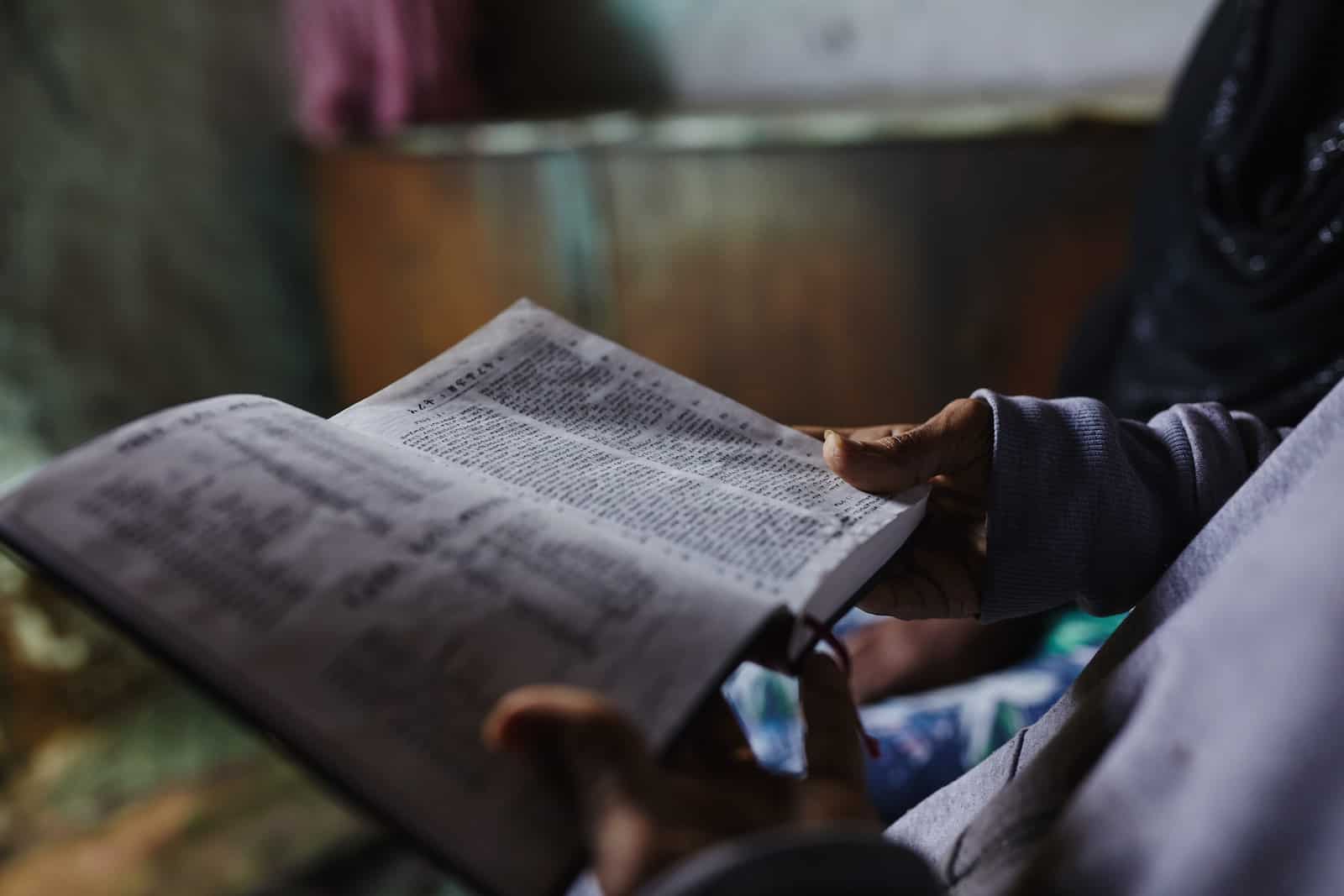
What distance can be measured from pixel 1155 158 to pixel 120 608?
1115 millimetres

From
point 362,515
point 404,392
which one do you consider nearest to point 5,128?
Result: point 404,392

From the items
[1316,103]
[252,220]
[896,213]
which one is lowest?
[252,220]

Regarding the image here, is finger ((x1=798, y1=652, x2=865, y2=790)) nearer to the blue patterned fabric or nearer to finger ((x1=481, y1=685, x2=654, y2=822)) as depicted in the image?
finger ((x1=481, y1=685, x2=654, y2=822))

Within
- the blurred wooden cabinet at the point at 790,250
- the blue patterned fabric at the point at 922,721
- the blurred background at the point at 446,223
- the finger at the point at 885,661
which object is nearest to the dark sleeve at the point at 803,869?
the blue patterned fabric at the point at 922,721

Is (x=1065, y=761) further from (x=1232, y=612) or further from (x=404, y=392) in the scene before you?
(x=404, y=392)

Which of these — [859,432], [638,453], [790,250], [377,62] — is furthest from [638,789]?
[377,62]

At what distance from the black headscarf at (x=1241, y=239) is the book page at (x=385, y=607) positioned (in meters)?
0.73

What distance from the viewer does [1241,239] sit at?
999 mm

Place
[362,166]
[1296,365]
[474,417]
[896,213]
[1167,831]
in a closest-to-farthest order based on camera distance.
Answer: [1167,831] → [474,417] → [1296,365] → [896,213] → [362,166]

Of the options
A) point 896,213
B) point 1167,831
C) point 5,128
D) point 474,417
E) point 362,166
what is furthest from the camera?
point 362,166

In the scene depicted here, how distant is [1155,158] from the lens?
3.76 feet

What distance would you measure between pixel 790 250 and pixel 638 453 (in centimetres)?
117

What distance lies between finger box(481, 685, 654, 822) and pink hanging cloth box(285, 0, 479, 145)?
1.87 metres

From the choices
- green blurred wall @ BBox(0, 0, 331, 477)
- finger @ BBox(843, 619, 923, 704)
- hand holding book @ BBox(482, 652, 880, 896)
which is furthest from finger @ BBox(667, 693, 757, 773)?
green blurred wall @ BBox(0, 0, 331, 477)
